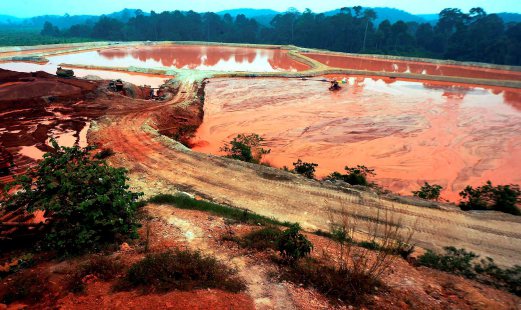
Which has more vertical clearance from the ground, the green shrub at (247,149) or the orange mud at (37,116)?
the orange mud at (37,116)

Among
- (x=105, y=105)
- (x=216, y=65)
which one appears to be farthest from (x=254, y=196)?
(x=216, y=65)

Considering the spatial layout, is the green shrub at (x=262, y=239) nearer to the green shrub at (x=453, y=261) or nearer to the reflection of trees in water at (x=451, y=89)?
the green shrub at (x=453, y=261)

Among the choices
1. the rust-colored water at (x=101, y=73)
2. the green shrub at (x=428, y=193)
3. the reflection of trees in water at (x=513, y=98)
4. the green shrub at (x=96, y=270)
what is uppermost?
the rust-colored water at (x=101, y=73)

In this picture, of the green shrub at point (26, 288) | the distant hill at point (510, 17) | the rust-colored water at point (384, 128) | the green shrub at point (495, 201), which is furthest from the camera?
the distant hill at point (510, 17)

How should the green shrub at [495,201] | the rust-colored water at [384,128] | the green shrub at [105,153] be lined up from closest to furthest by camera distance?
1. the green shrub at [495,201]
2. the green shrub at [105,153]
3. the rust-colored water at [384,128]

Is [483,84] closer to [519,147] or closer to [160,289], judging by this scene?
[519,147]

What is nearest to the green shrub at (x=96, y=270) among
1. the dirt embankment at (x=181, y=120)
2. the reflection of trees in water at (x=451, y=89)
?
the dirt embankment at (x=181, y=120)

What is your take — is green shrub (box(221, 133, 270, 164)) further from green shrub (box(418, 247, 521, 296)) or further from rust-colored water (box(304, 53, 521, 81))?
rust-colored water (box(304, 53, 521, 81))
